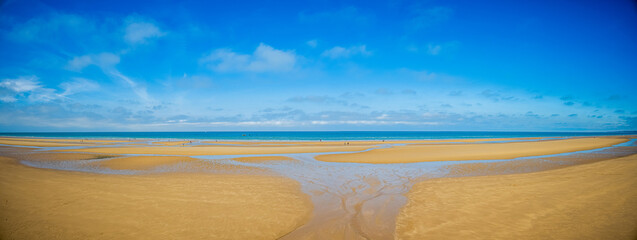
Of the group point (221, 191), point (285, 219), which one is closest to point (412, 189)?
point (285, 219)

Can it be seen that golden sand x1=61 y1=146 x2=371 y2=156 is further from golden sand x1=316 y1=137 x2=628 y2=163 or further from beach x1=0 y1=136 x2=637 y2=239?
beach x1=0 y1=136 x2=637 y2=239

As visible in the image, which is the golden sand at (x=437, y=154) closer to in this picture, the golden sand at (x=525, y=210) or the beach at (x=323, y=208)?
the beach at (x=323, y=208)

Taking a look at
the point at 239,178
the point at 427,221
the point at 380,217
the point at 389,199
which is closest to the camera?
the point at 427,221

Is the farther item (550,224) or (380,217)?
(380,217)

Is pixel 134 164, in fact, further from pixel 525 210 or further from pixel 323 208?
pixel 525 210

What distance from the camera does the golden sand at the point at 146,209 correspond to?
671 cm

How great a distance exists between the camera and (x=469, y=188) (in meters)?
11.5

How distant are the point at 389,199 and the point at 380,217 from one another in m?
2.32

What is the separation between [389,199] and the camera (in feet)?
33.6

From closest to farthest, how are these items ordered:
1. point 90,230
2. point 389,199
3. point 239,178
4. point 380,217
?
point 90,230
point 380,217
point 389,199
point 239,178

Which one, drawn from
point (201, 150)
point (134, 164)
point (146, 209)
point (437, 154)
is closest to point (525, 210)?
point (146, 209)

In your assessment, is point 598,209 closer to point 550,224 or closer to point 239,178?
point 550,224

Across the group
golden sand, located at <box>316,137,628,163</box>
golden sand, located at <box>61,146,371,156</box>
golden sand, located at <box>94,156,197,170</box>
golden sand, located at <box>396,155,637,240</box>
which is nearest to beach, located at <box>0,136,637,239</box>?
golden sand, located at <box>396,155,637,240</box>

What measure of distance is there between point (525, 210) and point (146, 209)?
12474 mm
